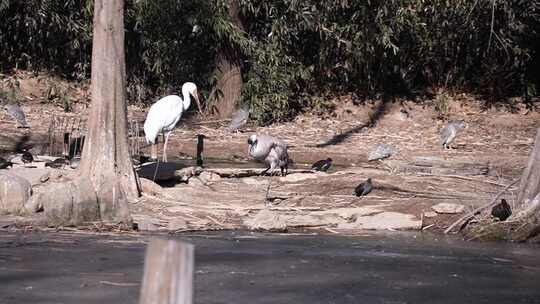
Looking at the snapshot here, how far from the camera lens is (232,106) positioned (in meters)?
24.2

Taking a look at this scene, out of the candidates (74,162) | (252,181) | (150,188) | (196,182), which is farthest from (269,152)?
(150,188)

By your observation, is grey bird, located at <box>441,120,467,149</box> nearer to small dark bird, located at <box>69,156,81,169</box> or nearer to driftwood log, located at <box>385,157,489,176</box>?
driftwood log, located at <box>385,157,489,176</box>

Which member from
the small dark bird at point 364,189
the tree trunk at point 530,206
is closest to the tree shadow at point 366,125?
the small dark bird at point 364,189

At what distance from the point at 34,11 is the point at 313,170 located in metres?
9.47

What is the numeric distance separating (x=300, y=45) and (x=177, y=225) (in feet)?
44.6

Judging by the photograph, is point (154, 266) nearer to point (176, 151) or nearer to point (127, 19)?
point (176, 151)

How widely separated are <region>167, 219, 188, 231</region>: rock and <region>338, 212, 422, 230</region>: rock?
195 cm

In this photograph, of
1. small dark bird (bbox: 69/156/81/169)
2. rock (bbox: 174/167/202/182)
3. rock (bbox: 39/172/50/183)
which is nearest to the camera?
rock (bbox: 39/172/50/183)

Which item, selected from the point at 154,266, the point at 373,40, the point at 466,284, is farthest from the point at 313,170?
the point at 154,266

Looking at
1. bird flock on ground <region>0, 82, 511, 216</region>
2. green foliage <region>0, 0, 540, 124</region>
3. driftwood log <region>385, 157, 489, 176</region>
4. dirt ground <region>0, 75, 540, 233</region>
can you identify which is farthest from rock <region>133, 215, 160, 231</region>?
green foliage <region>0, 0, 540, 124</region>

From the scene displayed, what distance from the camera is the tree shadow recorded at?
22.3 meters

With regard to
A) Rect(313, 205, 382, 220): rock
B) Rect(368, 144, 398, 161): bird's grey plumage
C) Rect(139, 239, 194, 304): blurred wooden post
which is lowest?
Rect(313, 205, 382, 220): rock

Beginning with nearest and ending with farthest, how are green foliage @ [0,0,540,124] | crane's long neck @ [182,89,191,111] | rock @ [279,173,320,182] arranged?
rock @ [279,173,320,182] → crane's long neck @ [182,89,191,111] → green foliage @ [0,0,540,124]

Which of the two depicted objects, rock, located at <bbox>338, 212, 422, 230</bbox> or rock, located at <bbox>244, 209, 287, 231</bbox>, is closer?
rock, located at <bbox>244, 209, 287, 231</bbox>
